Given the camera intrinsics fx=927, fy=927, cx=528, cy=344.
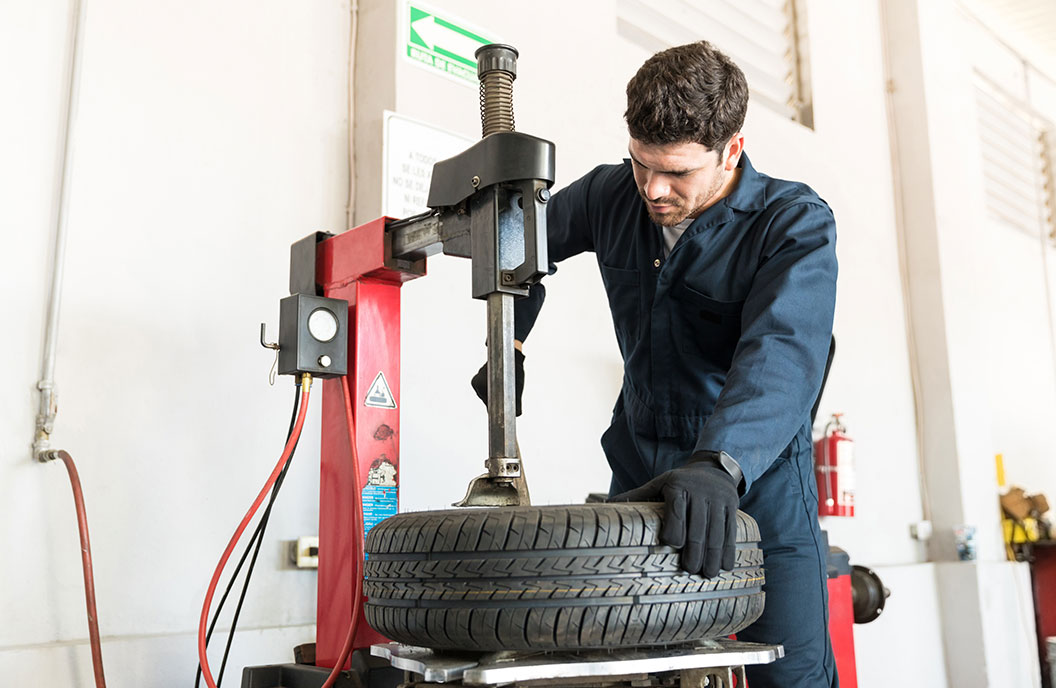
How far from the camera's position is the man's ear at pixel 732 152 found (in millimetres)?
1514

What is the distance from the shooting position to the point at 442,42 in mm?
2414

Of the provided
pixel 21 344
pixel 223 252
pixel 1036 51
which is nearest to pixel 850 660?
pixel 223 252

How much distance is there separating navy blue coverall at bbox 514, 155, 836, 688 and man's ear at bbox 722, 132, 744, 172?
3cm

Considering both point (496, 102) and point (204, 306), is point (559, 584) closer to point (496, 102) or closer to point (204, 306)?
point (496, 102)

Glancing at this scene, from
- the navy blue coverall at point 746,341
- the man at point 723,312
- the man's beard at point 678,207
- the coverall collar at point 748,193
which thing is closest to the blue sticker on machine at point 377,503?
the man at point 723,312

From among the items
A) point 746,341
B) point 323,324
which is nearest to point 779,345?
point 746,341

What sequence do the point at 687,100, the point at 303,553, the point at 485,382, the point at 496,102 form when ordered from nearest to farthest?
the point at 496,102 < the point at 687,100 < the point at 485,382 < the point at 303,553

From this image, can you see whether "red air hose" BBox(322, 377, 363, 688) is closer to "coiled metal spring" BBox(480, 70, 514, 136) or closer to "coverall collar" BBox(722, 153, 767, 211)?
"coiled metal spring" BBox(480, 70, 514, 136)

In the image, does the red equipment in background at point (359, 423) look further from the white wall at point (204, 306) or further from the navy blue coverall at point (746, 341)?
the white wall at point (204, 306)

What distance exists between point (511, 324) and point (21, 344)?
1.03m

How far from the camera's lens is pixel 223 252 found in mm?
2035

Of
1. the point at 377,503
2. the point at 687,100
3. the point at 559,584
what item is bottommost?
the point at 559,584

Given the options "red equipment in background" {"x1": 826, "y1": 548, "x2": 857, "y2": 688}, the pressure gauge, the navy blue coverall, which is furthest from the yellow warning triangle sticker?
"red equipment in background" {"x1": 826, "y1": 548, "x2": 857, "y2": 688}

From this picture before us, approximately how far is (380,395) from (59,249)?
74 centimetres
